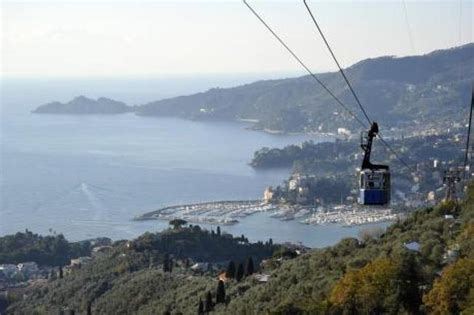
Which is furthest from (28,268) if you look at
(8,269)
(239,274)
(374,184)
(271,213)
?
(374,184)

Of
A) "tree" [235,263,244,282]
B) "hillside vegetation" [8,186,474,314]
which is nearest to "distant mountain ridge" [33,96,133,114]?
"hillside vegetation" [8,186,474,314]

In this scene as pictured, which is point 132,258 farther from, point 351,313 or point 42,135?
point 42,135

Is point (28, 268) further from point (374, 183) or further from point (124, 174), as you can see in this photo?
A: point (124, 174)

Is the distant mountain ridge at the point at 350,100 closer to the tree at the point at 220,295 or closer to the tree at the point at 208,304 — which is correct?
the tree at the point at 220,295

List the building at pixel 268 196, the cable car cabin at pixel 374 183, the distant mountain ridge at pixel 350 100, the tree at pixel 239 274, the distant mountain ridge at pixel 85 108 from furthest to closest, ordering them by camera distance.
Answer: the distant mountain ridge at pixel 85 108 → the distant mountain ridge at pixel 350 100 → the building at pixel 268 196 → the tree at pixel 239 274 → the cable car cabin at pixel 374 183

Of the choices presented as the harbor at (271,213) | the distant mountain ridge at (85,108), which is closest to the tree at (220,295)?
the harbor at (271,213)

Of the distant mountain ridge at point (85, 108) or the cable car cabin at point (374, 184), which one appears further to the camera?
the distant mountain ridge at point (85, 108)
